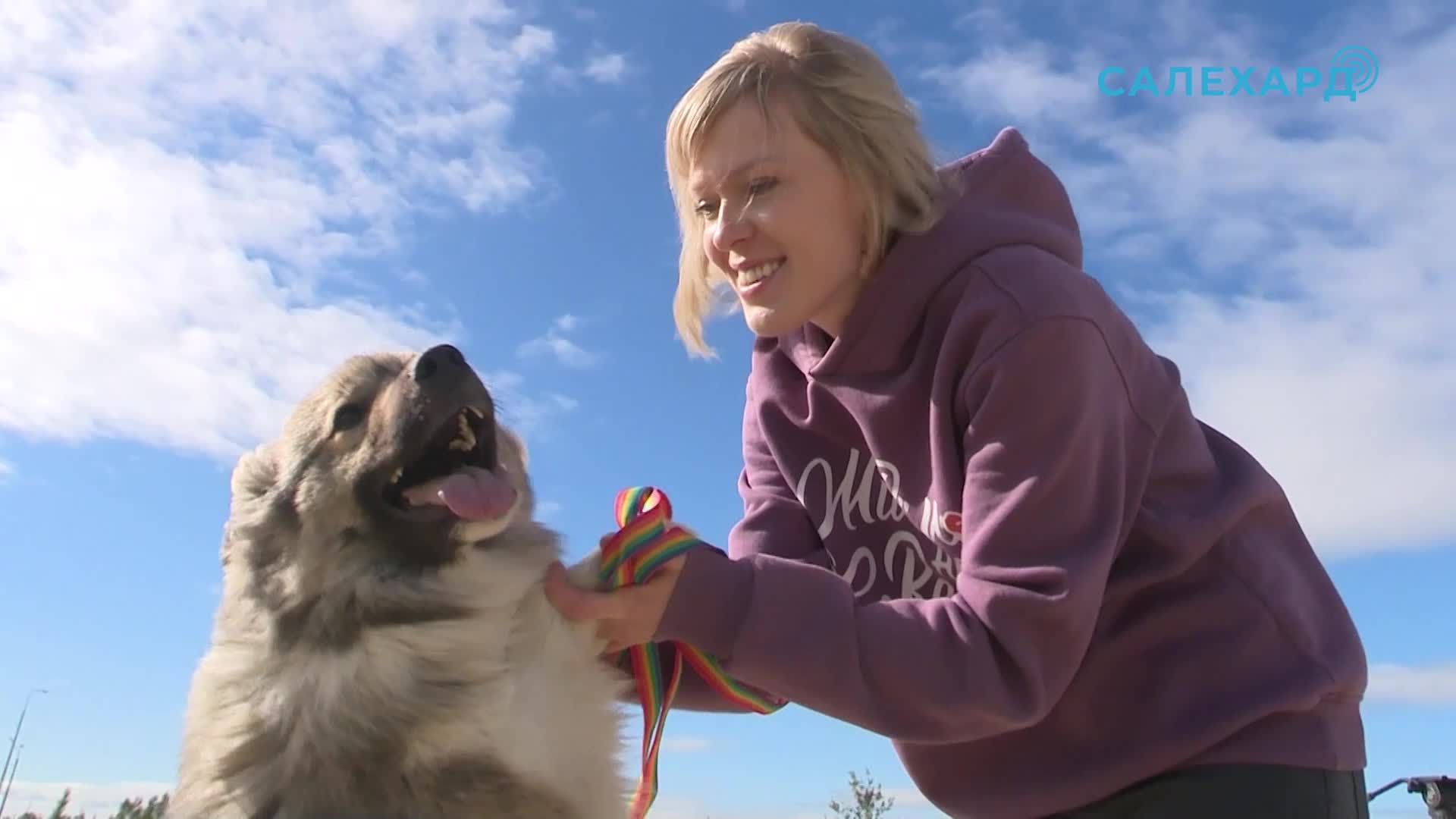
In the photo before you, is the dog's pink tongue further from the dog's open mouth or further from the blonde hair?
the blonde hair

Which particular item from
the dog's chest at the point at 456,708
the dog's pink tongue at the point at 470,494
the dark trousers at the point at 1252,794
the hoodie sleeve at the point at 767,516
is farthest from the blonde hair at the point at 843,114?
the dark trousers at the point at 1252,794

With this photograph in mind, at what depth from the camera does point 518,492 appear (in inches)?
133

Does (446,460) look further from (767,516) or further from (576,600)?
(767,516)

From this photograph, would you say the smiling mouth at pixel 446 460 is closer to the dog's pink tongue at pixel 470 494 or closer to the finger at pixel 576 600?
the dog's pink tongue at pixel 470 494

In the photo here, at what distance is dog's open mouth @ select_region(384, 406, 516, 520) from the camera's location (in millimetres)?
3139

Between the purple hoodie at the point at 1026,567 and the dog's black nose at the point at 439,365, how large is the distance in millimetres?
882

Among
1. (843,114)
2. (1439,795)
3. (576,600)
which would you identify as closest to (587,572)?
(576,600)

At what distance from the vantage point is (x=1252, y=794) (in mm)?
3031

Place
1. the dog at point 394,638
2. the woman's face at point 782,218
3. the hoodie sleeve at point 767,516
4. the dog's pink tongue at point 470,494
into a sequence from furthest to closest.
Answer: the hoodie sleeve at point 767,516 → the woman's face at point 782,218 → the dog's pink tongue at point 470,494 → the dog at point 394,638

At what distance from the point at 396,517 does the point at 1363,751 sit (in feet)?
8.23

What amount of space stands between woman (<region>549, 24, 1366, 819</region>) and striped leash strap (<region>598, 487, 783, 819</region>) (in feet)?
0.23

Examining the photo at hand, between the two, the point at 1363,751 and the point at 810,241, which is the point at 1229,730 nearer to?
the point at 1363,751

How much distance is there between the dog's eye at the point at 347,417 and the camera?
3.42 meters

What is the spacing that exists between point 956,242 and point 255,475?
1.99m
